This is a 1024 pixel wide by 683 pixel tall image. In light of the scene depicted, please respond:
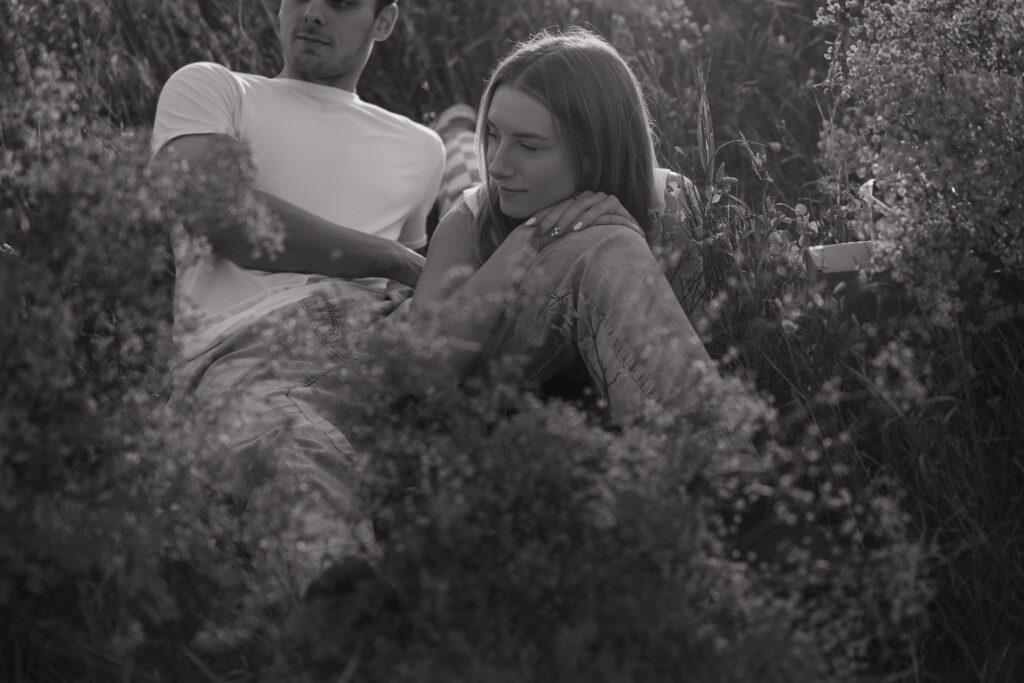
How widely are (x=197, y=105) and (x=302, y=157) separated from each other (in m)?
0.33

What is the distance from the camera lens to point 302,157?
146 inches

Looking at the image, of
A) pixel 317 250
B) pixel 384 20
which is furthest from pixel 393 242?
pixel 384 20

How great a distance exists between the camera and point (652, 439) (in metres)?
2.10

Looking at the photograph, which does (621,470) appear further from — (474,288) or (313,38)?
(313,38)

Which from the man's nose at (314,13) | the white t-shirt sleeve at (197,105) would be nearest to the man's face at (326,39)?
the man's nose at (314,13)

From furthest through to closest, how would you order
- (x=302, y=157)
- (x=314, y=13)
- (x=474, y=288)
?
(x=314, y=13)
(x=302, y=157)
(x=474, y=288)

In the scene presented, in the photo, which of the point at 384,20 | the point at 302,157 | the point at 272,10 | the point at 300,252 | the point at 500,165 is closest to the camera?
the point at 500,165

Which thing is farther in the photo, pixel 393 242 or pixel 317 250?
pixel 393 242

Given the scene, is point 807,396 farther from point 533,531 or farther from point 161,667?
point 161,667

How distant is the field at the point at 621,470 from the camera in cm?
195

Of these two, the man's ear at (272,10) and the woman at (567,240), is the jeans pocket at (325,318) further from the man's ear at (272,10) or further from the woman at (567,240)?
the man's ear at (272,10)

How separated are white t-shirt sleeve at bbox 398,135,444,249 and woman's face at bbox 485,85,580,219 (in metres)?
0.80

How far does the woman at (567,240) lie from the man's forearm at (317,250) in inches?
6.9

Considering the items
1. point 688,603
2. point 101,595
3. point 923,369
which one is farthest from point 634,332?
point 101,595
